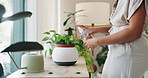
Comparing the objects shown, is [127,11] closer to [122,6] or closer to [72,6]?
[122,6]

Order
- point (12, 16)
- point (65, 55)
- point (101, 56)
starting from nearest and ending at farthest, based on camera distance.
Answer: point (12, 16) < point (65, 55) < point (101, 56)

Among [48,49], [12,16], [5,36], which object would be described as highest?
[12,16]

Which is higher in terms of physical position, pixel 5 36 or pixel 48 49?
pixel 5 36

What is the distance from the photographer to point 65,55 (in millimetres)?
1394

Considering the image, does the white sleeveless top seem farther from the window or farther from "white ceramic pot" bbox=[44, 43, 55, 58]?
the window

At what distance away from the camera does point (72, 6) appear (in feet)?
10.4

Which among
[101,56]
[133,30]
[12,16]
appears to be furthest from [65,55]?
[101,56]

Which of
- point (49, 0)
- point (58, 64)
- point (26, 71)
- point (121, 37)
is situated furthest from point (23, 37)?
point (121, 37)

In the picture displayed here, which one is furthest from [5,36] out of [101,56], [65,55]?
[101,56]

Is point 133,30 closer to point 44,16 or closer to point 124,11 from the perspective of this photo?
point 124,11

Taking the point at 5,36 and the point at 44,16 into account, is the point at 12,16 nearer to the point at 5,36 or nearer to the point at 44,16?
the point at 5,36

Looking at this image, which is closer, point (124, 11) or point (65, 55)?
point (124, 11)

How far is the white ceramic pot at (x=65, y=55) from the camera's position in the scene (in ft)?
4.58

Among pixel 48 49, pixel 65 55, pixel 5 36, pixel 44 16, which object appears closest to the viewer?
pixel 65 55
